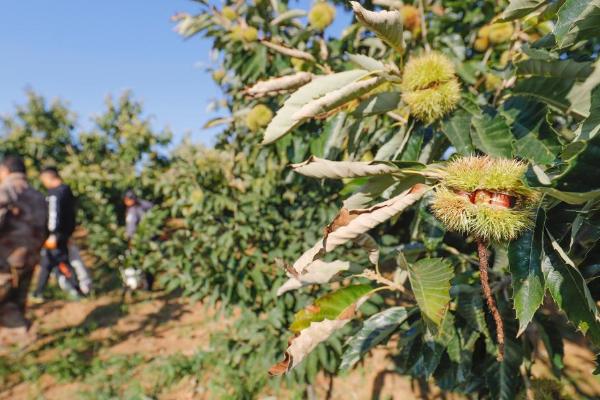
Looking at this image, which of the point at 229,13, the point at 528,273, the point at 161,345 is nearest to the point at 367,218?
the point at 528,273

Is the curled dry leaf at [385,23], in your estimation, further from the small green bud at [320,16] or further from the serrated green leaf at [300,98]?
the small green bud at [320,16]

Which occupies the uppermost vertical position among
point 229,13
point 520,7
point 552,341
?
point 229,13

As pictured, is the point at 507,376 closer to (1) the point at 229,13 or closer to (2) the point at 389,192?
(2) the point at 389,192

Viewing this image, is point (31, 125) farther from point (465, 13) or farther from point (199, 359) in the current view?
point (465, 13)

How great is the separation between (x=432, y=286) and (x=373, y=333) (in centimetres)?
47

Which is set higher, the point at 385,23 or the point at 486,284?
the point at 385,23

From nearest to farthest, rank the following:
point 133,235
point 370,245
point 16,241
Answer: point 370,245 < point 16,241 < point 133,235

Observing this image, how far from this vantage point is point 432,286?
0.68 meters

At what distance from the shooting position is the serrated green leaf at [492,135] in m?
0.85

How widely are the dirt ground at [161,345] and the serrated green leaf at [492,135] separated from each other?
2291 millimetres

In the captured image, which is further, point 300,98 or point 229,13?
point 229,13

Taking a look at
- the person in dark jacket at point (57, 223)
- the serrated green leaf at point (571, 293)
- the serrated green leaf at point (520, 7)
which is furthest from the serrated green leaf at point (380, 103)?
the person in dark jacket at point (57, 223)

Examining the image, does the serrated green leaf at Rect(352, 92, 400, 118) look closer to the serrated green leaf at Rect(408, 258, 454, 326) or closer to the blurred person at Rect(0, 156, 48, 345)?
the serrated green leaf at Rect(408, 258, 454, 326)

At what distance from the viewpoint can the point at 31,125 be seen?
13.5m
